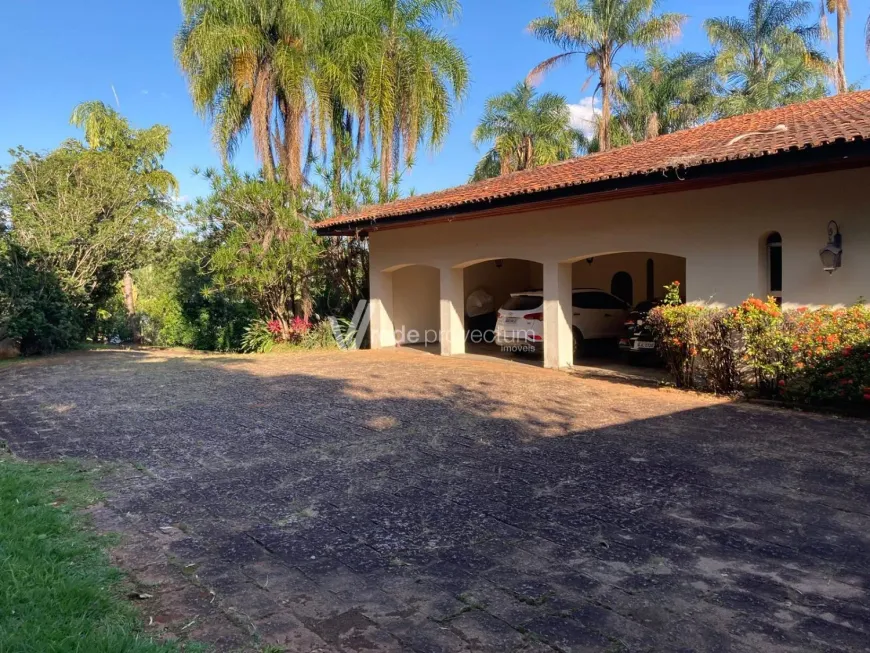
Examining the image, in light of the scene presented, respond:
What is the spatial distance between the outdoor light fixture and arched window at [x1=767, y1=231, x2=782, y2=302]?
101cm

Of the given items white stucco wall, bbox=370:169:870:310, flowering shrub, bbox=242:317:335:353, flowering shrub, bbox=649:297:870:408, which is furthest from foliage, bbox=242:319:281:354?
flowering shrub, bbox=649:297:870:408

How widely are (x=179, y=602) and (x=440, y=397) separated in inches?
253

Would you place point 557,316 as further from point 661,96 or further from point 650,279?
point 661,96

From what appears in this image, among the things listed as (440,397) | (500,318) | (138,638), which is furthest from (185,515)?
(500,318)

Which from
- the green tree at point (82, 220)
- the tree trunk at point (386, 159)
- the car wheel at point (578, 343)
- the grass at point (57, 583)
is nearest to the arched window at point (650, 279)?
the car wheel at point (578, 343)

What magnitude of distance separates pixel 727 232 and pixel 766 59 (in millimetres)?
18220

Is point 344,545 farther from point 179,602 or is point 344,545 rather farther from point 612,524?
point 612,524

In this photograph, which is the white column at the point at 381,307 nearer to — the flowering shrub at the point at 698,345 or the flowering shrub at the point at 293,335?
the flowering shrub at the point at 293,335

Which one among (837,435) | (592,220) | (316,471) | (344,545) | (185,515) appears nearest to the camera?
(344,545)

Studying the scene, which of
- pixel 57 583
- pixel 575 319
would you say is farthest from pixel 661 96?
pixel 57 583

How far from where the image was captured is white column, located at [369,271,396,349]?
57.7 feet

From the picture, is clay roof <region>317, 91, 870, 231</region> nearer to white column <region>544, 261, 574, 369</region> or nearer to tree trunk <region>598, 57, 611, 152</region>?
white column <region>544, 261, 574, 369</region>

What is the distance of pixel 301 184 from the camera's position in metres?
18.5

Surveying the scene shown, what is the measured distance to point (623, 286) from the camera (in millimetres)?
19469
